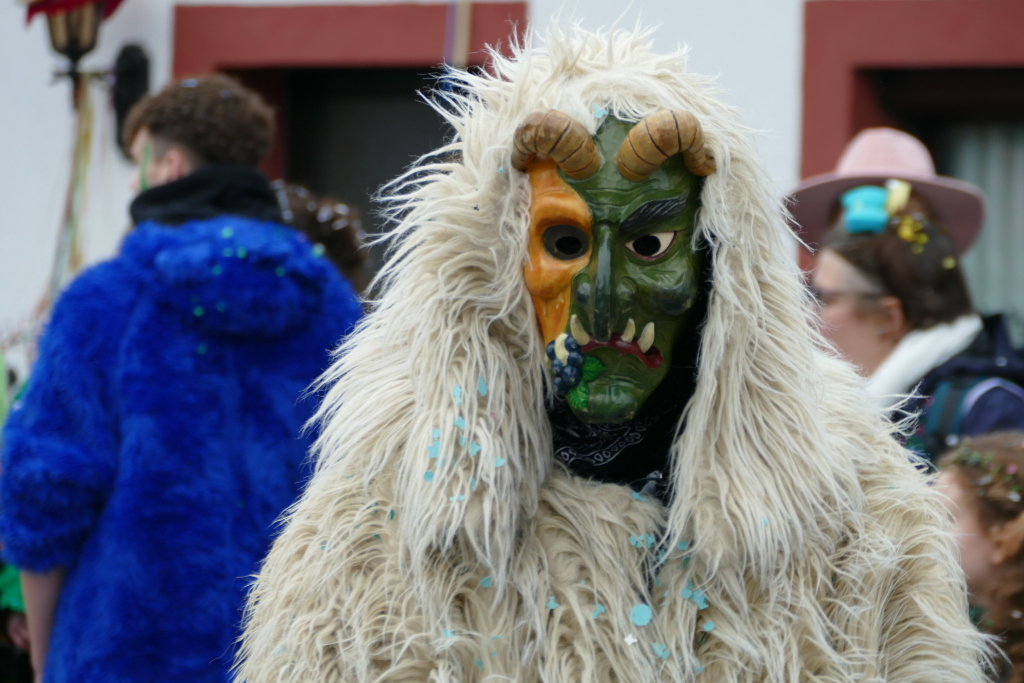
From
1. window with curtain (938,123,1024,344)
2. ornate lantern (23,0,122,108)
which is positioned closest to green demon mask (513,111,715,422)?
window with curtain (938,123,1024,344)

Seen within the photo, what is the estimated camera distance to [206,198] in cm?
242

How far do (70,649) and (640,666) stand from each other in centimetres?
131

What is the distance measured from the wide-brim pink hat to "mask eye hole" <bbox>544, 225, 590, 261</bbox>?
77.6 inches

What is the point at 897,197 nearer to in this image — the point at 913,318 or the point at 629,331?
the point at 913,318

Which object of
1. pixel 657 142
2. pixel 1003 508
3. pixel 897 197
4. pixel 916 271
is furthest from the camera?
pixel 897 197

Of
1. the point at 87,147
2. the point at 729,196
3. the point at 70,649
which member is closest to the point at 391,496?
the point at 729,196

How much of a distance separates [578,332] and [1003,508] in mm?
1109

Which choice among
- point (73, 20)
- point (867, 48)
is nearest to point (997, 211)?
point (867, 48)

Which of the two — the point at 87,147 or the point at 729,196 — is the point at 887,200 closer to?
the point at 729,196

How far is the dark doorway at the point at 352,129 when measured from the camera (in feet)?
15.5

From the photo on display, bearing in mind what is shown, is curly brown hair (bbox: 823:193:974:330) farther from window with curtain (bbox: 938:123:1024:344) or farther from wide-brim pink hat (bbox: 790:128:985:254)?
window with curtain (bbox: 938:123:1024:344)

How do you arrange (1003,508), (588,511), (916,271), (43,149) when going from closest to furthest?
(588,511)
(1003,508)
(916,271)
(43,149)

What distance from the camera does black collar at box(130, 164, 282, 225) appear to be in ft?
7.84

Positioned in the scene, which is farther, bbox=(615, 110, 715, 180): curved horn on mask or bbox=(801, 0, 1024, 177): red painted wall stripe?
bbox=(801, 0, 1024, 177): red painted wall stripe
